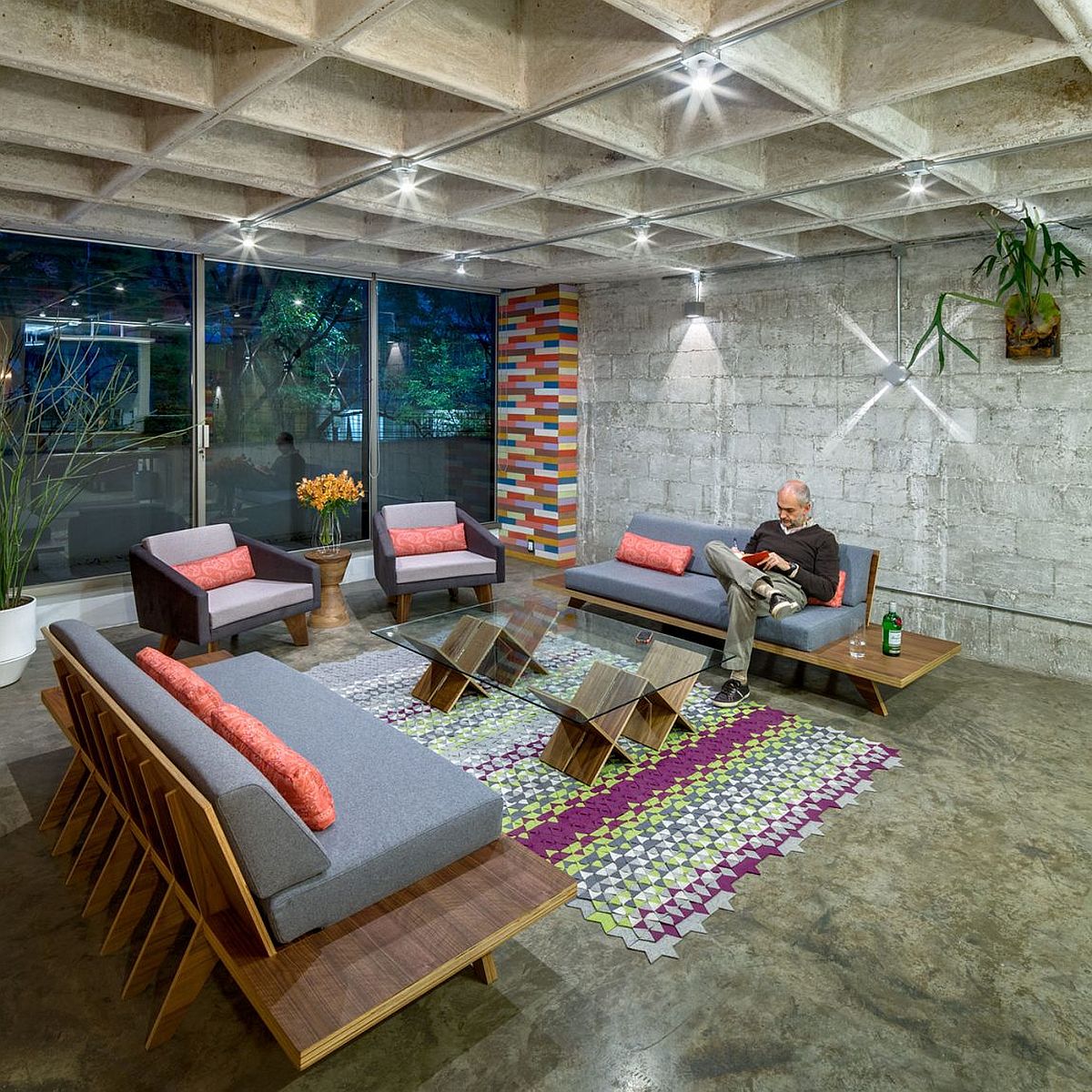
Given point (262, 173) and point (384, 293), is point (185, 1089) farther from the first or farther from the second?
point (384, 293)

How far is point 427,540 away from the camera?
6.32m

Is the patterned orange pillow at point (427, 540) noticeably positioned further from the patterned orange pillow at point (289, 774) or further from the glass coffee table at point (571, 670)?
the patterned orange pillow at point (289, 774)

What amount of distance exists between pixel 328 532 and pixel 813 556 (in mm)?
3616

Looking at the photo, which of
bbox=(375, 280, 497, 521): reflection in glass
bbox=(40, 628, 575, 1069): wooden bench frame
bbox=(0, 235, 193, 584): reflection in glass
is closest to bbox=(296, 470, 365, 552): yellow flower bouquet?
bbox=(0, 235, 193, 584): reflection in glass

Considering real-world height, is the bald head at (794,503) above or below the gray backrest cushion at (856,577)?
above

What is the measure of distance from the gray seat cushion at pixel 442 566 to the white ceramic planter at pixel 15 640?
2229mm

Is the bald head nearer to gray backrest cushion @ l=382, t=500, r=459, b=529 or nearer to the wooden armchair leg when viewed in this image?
gray backrest cushion @ l=382, t=500, r=459, b=529

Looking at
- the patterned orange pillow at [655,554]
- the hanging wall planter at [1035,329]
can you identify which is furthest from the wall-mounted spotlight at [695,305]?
the hanging wall planter at [1035,329]

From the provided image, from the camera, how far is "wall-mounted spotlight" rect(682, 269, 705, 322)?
21.2 feet

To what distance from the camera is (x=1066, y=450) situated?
4.83 metres

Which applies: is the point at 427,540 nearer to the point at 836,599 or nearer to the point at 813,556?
the point at 813,556

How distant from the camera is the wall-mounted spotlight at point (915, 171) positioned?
3566mm

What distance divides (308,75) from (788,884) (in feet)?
11.4

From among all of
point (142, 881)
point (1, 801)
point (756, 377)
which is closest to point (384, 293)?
point (756, 377)
